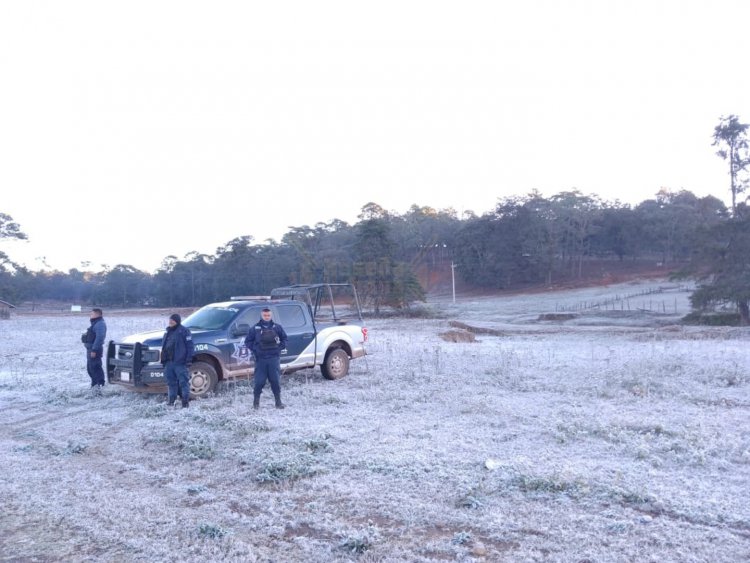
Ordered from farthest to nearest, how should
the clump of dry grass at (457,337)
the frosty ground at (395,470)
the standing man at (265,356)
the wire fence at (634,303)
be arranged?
the wire fence at (634,303) < the clump of dry grass at (457,337) < the standing man at (265,356) < the frosty ground at (395,470)

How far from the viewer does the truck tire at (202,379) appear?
1169 centimetres

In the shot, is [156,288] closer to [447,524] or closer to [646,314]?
[646,314]

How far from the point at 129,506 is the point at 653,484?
190 inches

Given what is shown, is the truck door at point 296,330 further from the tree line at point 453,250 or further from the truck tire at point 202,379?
the tree line at point 453,250

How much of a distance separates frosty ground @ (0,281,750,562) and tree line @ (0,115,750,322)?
35.3m

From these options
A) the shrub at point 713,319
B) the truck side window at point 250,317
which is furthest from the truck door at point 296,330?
the shrub at point 713,319

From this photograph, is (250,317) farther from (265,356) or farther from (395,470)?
(395,470)

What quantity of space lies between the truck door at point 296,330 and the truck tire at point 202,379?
4.89 ft

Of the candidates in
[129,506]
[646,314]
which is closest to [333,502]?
[129,506]

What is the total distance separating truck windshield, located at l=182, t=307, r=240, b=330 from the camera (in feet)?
40.9

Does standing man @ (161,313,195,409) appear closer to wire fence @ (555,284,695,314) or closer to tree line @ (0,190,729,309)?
wire fence @ (555,284,695,314)

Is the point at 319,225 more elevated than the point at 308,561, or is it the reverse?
the point at 319,225

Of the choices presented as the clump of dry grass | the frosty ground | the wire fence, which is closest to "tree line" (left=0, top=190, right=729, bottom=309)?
the wire fence

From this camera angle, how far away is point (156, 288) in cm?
6322
